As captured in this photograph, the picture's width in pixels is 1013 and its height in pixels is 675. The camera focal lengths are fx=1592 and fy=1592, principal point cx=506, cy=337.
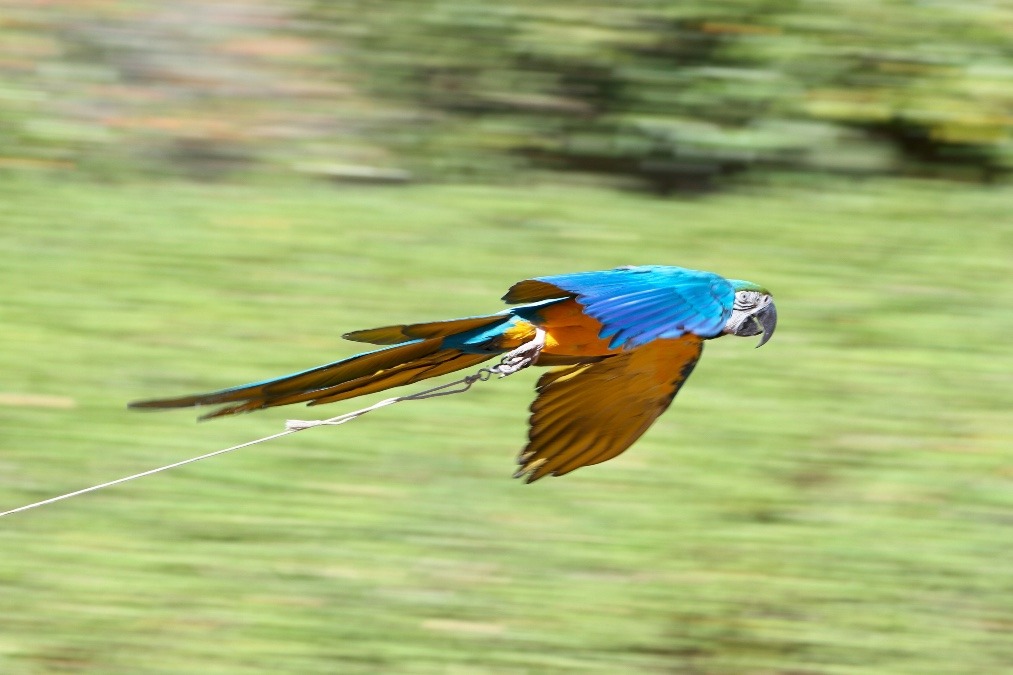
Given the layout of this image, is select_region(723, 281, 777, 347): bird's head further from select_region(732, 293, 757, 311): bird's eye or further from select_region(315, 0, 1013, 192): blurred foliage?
select_region(315, 0, 1013, 192): blurred foliage

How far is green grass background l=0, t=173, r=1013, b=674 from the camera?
3.96 meters

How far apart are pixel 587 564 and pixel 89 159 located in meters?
3.09

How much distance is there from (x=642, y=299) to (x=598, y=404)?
466 millimetres

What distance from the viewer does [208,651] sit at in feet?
12.7

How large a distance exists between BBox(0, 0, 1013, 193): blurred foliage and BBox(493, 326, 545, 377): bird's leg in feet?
11.3

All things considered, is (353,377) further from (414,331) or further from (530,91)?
(530,91)

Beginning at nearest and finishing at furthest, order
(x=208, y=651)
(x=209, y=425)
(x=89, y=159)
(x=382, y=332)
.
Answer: (x=382, y=332) < (x=208, y=651) < (x=209, y=425) < (x=89, y=159)

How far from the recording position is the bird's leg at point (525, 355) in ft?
8.61

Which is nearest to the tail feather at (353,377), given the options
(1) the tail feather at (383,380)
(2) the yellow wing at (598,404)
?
(1) the tail feather at (383,380)

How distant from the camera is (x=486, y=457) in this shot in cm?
462

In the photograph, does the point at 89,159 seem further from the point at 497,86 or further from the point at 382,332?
the point at 382,332

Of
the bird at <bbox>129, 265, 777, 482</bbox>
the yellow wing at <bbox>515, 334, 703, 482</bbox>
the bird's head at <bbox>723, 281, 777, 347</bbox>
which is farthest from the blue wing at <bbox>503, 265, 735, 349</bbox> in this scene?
the yellow wing at <bbox>515, 334, 703, 482</bbox>

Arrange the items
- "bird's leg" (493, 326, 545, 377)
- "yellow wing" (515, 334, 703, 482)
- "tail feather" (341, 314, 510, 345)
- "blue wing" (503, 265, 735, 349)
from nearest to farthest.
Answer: "tail feather" (341, 314, 510, 345)
"blue wing" (503, 265, 735, 349)
"bird's leg" (493, 326, 545, 377)
"yellow wing" (515, 334, 703, 482)

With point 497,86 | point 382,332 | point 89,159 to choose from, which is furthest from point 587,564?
point 89,159
